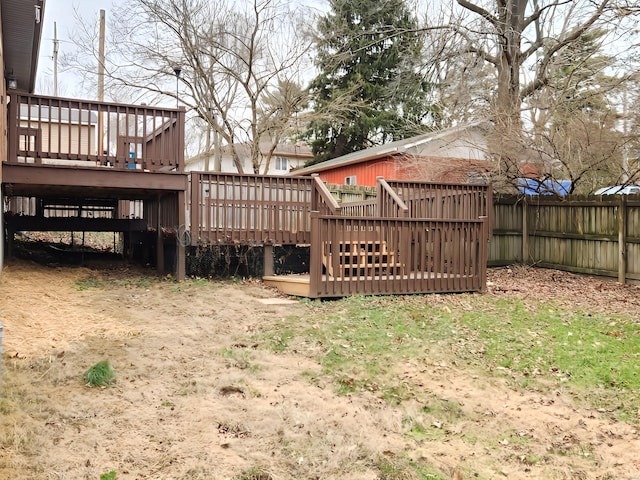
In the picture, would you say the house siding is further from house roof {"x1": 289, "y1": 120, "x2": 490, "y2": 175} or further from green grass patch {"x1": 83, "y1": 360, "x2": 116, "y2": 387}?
green grass patch {"x1": 83, "y1": 360, "x2": 116, "y2": 387}

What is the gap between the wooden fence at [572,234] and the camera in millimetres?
9203

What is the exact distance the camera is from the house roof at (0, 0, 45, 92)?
23.7 feet

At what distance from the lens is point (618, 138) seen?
10203 mm

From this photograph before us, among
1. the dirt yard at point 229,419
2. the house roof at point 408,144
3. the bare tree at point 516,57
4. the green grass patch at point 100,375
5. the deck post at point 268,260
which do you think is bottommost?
the dirt yard at point 229,419

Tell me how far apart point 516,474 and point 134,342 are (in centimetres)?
339

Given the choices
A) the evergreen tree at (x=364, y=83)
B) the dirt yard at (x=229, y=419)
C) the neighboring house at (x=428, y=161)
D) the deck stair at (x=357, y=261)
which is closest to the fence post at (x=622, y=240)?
the neighboring house at (x=428, y=161)

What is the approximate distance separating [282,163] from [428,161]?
24631 mm

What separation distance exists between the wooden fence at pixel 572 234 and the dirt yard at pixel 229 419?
6254 mm

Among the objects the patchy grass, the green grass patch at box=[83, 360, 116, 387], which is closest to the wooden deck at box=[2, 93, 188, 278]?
the patchy grass

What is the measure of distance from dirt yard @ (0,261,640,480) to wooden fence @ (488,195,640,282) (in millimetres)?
6254

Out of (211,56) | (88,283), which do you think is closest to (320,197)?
(88,283)

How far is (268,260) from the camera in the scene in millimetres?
8742

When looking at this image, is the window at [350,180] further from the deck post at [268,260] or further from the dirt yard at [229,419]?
the dirt yard at [229,419]

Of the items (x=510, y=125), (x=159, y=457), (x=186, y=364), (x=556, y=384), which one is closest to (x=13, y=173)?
(x=186, y=364)
